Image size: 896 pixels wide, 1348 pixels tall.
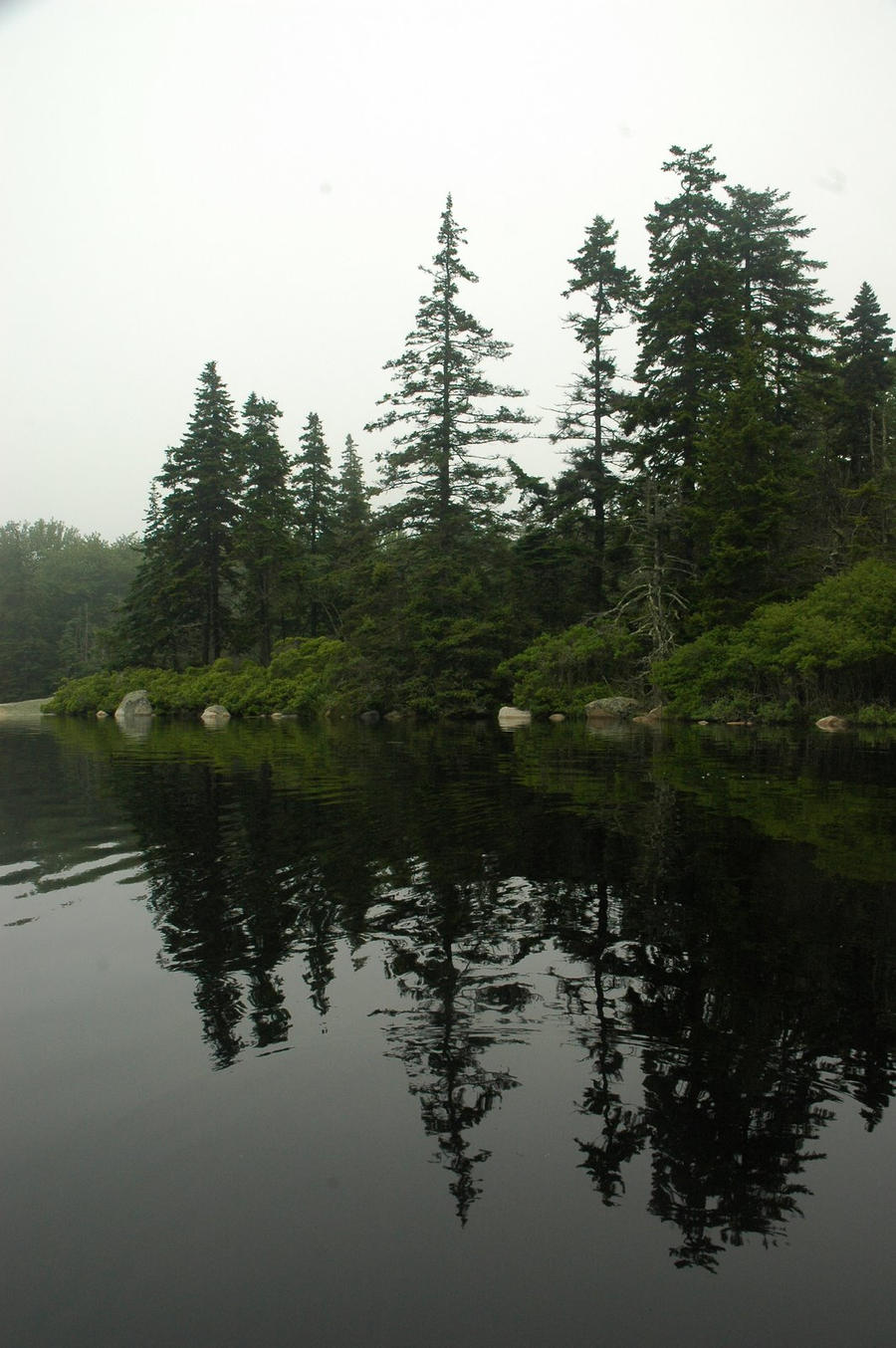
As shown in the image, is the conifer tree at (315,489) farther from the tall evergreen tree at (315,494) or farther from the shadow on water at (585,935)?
the shadow on water at (585,935)

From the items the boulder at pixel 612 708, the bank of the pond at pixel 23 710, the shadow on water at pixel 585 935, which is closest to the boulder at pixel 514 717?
the boulder at pixel 612 708

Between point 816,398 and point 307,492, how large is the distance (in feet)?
96.8

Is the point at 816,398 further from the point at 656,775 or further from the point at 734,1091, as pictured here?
the point at 734,1091

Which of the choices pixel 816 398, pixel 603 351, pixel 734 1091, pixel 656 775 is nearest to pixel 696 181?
pixel 603 351

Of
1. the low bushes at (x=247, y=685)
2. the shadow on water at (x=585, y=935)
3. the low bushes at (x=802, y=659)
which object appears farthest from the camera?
the low bushes at (x=247, y=685)

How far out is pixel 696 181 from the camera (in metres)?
32.6

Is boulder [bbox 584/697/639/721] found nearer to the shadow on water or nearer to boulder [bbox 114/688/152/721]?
the shadow on water

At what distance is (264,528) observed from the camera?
44.6 metres

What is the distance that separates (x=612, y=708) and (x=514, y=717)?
11.3 feet

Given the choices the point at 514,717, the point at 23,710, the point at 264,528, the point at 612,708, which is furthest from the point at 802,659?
the point at 23,710

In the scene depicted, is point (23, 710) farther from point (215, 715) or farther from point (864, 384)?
point (864, 384)

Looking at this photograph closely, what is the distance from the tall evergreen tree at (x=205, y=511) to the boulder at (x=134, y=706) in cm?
439

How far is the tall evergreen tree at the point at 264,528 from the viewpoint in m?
44.3

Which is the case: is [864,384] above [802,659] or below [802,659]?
above
